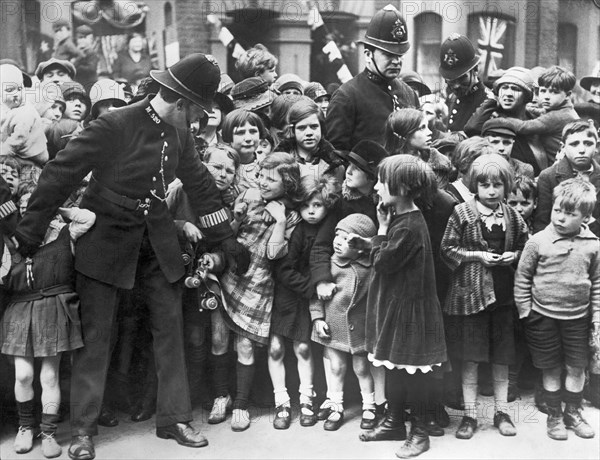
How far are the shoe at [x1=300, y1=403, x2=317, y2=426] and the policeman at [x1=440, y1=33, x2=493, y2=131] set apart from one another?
1.99m

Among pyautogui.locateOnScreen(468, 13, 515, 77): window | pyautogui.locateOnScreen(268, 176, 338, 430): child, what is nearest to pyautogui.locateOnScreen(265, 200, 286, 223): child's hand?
pyautogui.locateOnScreen(268, 176, 338, 430): child

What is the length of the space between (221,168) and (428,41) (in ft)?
4.81

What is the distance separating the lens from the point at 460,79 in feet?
15.4

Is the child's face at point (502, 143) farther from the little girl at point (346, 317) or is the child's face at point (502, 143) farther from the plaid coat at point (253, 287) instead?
the plaid coat at point (253, 287)

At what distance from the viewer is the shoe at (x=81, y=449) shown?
399cm

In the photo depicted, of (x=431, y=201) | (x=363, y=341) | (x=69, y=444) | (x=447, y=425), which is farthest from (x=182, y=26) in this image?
(x=447, y=425)

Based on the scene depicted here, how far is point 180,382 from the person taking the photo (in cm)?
416

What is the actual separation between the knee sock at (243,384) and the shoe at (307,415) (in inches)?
12.5

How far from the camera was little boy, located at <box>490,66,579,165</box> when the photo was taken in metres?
4.57

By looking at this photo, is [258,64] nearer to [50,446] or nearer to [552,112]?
[552,112]

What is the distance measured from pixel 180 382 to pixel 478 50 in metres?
2.71

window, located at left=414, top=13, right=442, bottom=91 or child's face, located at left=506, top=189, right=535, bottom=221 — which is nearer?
child's face, located at left=506, top=189, right=535, bottom=221

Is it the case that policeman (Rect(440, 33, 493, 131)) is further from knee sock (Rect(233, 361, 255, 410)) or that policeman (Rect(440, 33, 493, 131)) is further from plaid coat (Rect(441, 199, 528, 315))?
knee sock (Rect(233, 361, 255, 410))

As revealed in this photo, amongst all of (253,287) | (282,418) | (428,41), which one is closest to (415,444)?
(282,418)
